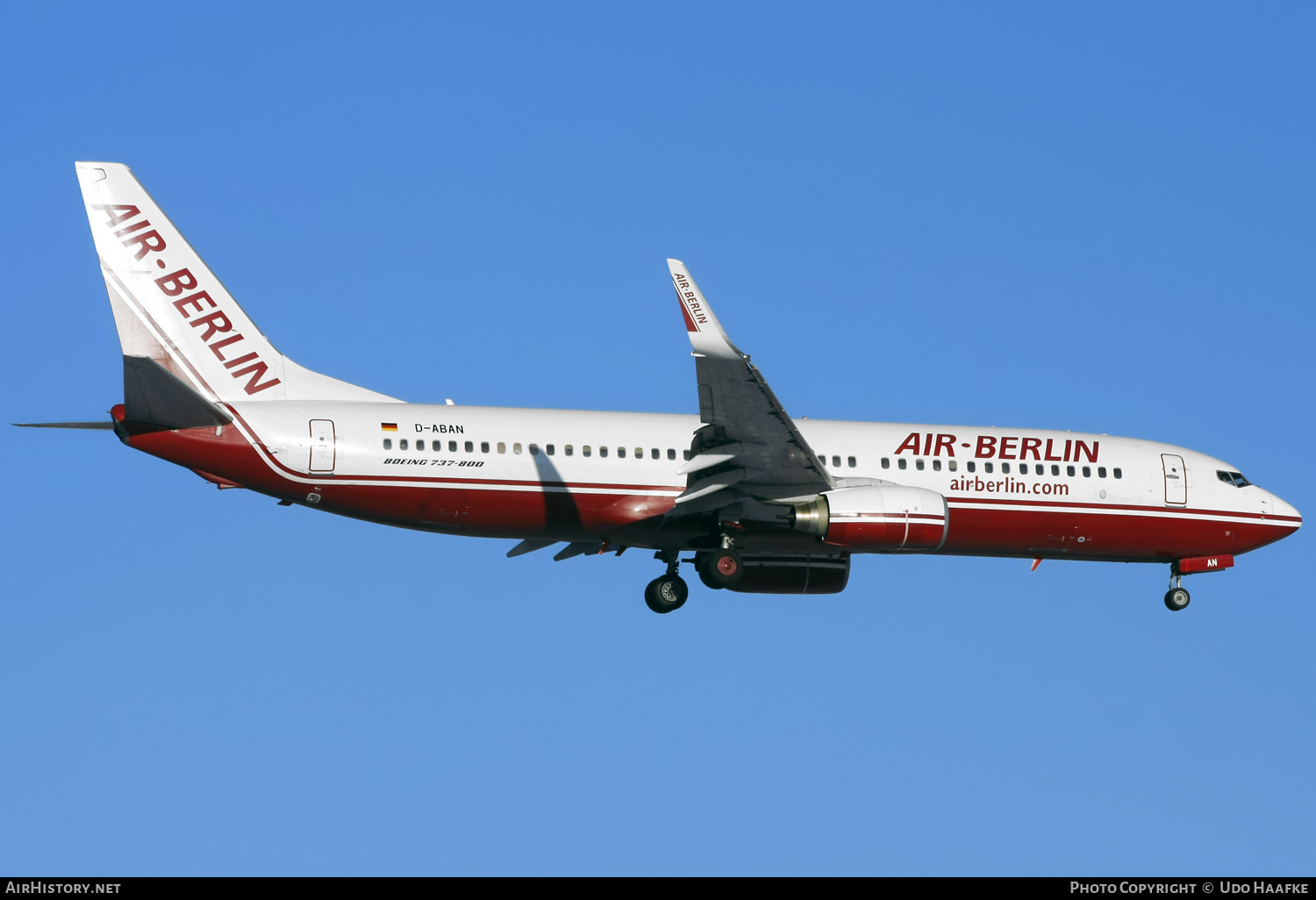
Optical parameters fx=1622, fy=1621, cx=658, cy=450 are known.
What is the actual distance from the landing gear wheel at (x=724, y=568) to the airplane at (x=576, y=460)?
0.13 feet

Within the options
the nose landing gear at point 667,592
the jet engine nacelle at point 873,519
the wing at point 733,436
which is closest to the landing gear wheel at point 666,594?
the nose landing gear at point 667,592

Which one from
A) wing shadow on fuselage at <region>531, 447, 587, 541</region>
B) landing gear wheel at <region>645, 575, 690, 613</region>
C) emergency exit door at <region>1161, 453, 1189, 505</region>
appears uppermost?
emergency exit door at <region>1161, 453, 1189, 505</region>

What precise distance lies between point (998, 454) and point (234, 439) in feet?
52.2

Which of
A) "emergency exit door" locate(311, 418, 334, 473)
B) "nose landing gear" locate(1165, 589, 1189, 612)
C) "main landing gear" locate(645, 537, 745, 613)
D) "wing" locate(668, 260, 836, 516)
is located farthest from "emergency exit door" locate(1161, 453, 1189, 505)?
"emergency exit door" locate(311, 418, 334, 473)

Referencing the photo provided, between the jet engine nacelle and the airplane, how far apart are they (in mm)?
37

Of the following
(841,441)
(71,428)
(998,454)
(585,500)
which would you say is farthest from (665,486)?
(71,428)

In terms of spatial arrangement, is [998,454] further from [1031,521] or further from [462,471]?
[462,471]

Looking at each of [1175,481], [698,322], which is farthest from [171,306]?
[1175,481]

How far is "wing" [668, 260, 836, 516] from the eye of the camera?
91.1ft

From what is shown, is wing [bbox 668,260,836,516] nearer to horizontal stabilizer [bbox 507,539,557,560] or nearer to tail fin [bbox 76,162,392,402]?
horizontal stabilizer [bbox 507,539,557,560]

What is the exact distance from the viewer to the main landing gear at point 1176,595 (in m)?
36.6

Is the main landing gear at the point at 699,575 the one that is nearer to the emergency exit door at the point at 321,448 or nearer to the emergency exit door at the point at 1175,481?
the emergency exit door at the point at 321,448

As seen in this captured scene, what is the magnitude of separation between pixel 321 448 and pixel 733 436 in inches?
308

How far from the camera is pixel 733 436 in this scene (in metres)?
30.7
